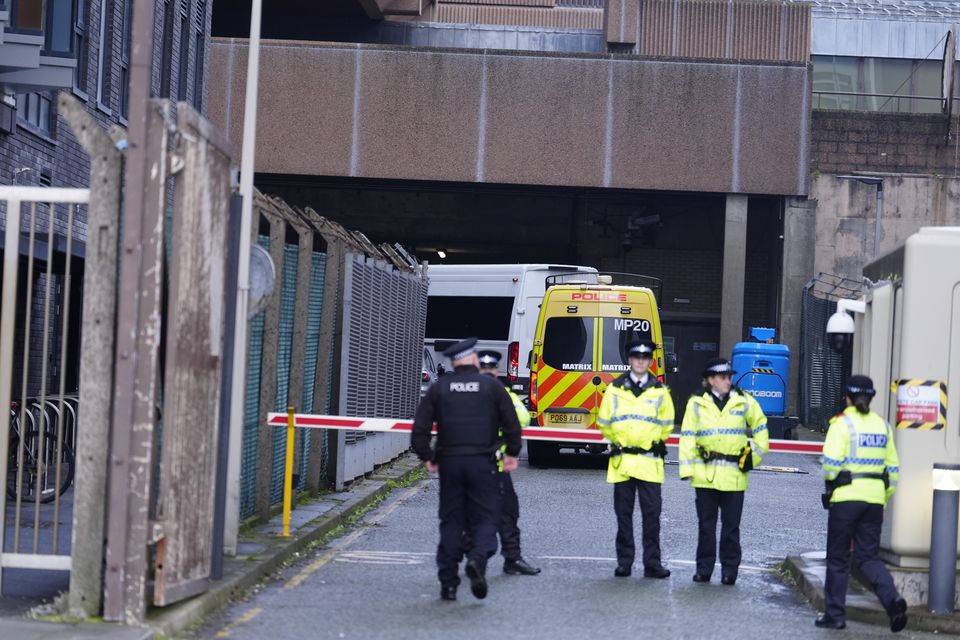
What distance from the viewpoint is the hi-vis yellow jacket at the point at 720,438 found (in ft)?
36.9

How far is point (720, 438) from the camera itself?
1125 cm

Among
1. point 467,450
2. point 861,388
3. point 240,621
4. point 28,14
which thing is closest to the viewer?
point 240,621

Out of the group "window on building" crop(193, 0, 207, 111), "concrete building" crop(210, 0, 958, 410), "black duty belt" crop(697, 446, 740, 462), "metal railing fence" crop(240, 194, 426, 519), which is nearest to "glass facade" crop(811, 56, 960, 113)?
"concrete building" crop(210, 0, 958, 410)

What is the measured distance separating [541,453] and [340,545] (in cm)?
1015

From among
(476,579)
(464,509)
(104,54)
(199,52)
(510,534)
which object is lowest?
(476,579)

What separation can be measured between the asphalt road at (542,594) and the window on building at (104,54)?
31.5ft

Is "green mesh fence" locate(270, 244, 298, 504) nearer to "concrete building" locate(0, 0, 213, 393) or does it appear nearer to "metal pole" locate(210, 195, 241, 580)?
"concrete building" locate(0, 0, 213, 393)

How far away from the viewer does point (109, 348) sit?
820 cm

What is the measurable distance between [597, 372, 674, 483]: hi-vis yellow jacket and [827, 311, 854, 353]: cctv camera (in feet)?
4.83

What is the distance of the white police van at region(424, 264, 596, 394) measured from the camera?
26.6 meters

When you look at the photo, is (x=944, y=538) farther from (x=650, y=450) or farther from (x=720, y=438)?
(x=650, y=450)

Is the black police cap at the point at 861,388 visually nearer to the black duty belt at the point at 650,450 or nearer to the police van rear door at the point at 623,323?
the black duty belt at the point at 650,450

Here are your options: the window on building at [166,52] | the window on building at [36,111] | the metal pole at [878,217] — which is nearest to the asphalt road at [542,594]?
the window on building at [36,111]

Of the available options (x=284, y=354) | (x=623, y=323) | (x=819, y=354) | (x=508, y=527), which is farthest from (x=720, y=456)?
(x=819, y=354)
